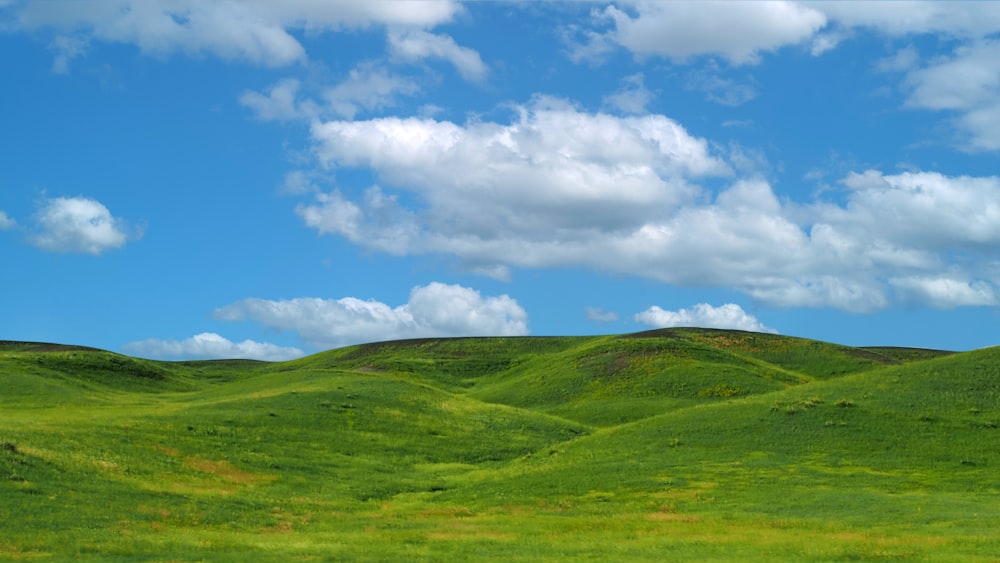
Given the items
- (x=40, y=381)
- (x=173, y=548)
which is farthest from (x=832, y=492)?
(x=40, y=381)

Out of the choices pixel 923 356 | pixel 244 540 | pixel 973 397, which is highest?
pixel 923 356

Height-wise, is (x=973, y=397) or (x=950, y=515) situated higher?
(x=973, y=397)

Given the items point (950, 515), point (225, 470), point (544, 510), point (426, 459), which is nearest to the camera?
point (950, 515)

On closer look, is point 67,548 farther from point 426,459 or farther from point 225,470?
point 426,459

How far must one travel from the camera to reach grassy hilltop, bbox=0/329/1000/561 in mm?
34656

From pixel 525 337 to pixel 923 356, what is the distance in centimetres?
7788

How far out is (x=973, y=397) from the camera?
70.6m

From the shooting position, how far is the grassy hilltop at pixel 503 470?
34.7m

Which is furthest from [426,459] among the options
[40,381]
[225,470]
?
[40,381]

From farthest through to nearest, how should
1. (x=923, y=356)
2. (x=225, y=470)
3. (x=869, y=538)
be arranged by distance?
(x=923, y=356)
(x=225, y=470)
(x=869, y=538)

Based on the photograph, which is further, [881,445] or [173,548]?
[881,445]

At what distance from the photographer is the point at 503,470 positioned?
205 feet

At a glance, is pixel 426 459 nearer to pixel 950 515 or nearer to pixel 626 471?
pixel 626 471

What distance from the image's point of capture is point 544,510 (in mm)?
47125
